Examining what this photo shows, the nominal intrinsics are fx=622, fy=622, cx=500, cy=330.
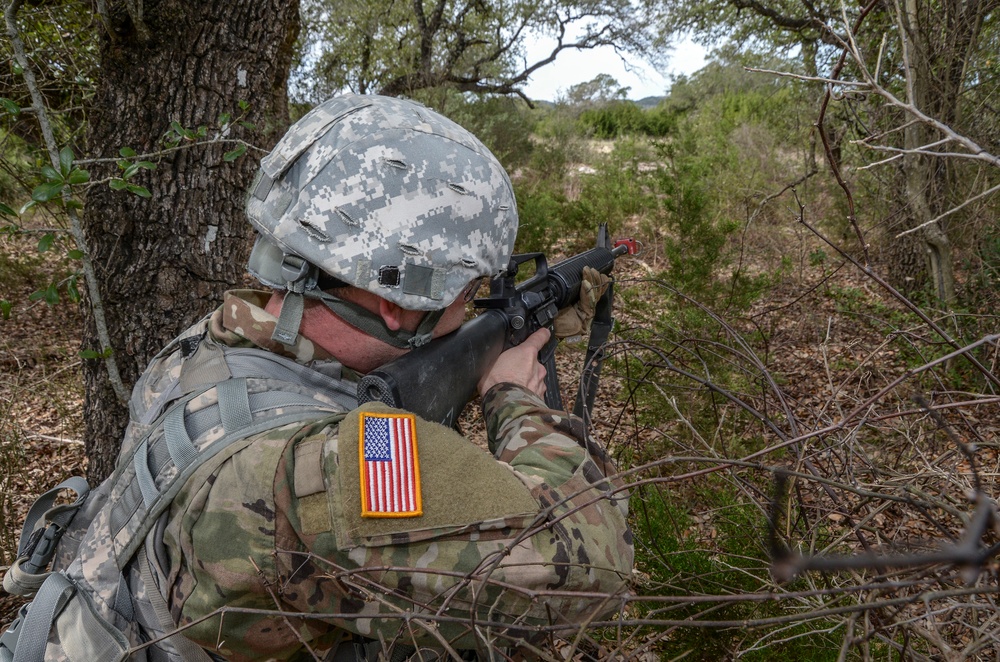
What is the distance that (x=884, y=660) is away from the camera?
1901mm

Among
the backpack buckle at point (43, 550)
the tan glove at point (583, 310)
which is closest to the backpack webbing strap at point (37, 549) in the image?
the backpack buckle at point (43, 550)

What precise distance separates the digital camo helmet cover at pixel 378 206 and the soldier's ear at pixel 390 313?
0.28ft

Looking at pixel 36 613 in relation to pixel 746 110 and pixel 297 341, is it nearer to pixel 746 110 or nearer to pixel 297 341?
pixel 297 341

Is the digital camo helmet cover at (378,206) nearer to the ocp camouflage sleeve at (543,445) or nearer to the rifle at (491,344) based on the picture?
the rifle at (491,344)

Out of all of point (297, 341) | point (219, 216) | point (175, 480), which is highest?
point (219, 216)

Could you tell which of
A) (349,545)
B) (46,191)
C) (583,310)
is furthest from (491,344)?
(46,191)

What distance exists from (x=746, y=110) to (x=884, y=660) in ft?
51.0

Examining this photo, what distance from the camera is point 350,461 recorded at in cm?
137

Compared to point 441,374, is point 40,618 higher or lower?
lower

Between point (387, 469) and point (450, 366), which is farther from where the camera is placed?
point (450, 366)

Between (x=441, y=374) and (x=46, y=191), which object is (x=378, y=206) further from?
(x=46, y=191)

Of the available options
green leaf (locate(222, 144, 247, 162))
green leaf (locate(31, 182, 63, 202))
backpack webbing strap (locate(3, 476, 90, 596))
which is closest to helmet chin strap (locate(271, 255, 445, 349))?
backpack webbing strap (locate(3, 476, 90, 596))

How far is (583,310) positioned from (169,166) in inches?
79.9

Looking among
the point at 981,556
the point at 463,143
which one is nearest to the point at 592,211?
the point at 463,143
